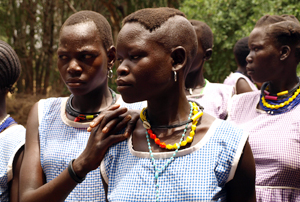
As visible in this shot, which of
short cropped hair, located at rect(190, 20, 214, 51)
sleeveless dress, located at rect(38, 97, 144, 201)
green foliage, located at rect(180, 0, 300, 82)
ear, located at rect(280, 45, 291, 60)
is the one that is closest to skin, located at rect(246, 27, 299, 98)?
ear, located at rect(280, 45, 291, 60)

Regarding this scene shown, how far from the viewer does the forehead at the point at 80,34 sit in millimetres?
2279

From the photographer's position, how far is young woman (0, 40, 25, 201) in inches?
97.0

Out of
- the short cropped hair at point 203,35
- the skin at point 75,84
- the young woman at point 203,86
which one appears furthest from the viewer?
the short cropped hair at point 203,35

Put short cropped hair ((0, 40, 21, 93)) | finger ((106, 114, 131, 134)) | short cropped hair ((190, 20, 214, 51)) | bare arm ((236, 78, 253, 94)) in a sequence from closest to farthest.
Result: 1. finger ((106, 114, 131, 134))
2. short cropped hair ((0, 40, 21, 93))
3. short cropped hair ((190, 20, 214, 51))
4. bare arm ((236, 78, 253, 94))

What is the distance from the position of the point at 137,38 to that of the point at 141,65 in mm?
134

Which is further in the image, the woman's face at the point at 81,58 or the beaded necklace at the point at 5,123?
the beaded necklace at the point at 5,123

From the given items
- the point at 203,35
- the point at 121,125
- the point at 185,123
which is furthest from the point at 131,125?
the point at 203,35

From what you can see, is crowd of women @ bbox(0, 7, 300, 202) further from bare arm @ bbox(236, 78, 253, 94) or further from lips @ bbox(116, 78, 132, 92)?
bare arm @ bbox(236, 78, 253, 94)

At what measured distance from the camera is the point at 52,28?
30.8ft

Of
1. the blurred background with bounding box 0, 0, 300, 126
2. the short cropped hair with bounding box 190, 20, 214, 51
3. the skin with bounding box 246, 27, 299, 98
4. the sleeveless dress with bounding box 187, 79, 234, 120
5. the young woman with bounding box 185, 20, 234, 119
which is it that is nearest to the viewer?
the skin with bounding box 246, 27, 299, 98

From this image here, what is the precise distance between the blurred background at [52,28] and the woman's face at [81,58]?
457cm

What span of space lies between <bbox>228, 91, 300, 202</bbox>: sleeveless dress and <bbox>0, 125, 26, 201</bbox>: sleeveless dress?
1.70m

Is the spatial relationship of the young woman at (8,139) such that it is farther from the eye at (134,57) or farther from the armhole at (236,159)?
the armhole at (236,159)

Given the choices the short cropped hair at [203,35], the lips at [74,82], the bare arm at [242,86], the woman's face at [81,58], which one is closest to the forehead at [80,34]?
the woman's face at [81,58]
